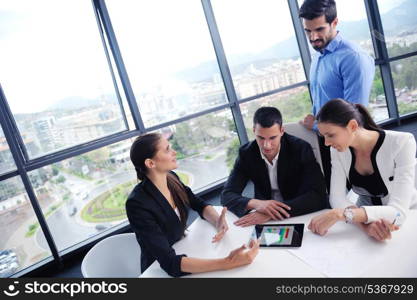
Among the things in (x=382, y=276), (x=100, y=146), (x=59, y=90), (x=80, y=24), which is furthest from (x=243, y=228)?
(x=80, y=24)

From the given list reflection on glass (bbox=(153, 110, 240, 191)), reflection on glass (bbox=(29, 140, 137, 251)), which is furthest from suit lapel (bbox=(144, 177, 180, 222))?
reflection on glass (bbox=(153, 110, 240, 191))

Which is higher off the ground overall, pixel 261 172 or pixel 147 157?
pixel 147 157

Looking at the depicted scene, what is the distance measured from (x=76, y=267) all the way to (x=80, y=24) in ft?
8.37

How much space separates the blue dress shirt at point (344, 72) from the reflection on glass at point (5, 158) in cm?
289

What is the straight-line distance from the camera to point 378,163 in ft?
4.96

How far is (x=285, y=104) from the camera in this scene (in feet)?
14.2

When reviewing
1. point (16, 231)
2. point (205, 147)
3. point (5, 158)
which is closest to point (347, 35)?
point (205, 147)

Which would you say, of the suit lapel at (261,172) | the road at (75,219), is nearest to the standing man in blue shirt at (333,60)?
the suit lapel at (261,172)

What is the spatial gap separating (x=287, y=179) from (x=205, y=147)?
2.21m

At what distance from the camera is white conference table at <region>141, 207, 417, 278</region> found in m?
1.10

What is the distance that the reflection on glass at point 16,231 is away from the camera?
2906 millimetres

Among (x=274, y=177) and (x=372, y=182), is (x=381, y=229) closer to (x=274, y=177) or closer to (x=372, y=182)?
(x=372, y=182)

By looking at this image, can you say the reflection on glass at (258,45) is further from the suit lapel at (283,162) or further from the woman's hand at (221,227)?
the woman's hand at (221,227)

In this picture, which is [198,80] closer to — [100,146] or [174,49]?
[174,49]
